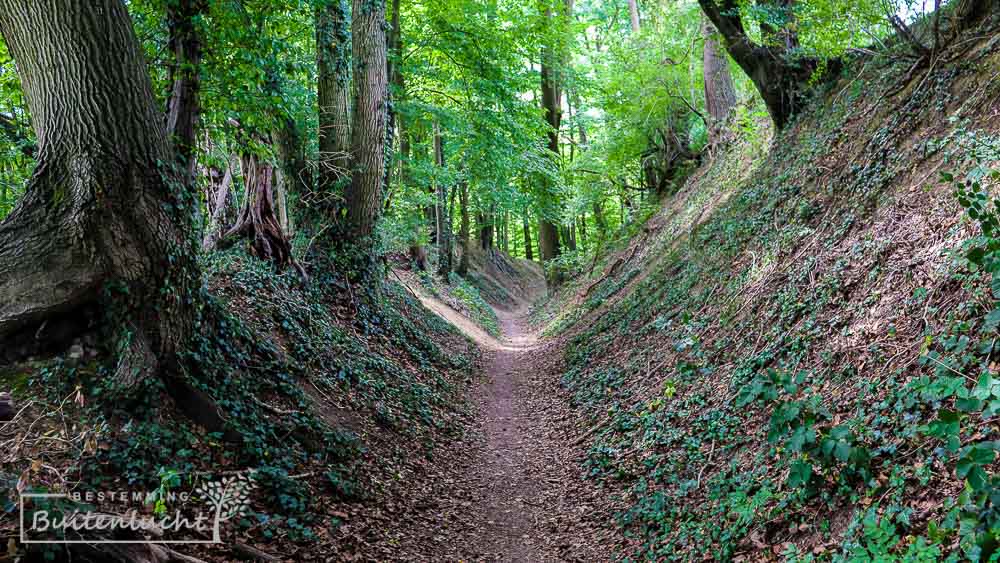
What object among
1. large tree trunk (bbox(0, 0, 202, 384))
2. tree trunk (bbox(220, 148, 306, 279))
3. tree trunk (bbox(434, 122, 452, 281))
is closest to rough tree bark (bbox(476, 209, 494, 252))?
tree trunk (bbox(434, 122, 452, 281))

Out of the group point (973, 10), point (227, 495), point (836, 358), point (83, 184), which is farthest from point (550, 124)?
point (227, 495)

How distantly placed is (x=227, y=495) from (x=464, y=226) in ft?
66.2

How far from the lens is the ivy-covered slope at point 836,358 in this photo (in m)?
3.62

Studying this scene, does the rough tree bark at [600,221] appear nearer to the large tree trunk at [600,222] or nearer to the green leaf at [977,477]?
the large tree trunk at [600,222]

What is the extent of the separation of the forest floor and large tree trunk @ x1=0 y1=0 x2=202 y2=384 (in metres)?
3.20

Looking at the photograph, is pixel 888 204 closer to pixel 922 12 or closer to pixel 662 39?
pixel 922 12

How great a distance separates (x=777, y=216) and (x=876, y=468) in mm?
5576

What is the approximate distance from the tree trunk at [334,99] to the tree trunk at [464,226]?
12062 millimetres

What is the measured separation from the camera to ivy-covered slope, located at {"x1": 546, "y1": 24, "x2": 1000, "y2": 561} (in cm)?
362

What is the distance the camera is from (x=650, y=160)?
20.2 meters

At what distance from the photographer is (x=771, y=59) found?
33.1 ft

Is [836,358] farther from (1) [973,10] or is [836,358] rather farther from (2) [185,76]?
(2) [185,76]

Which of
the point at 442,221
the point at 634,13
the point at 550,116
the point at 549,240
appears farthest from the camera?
the point at 549,240

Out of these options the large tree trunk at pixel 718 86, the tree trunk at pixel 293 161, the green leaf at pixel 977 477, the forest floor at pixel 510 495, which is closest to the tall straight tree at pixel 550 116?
the large tree trunk at pixel 718 86
